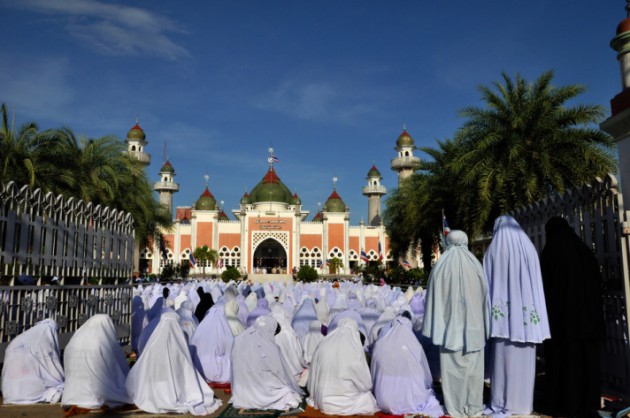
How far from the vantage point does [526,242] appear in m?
4.61

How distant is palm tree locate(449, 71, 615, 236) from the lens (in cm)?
1173

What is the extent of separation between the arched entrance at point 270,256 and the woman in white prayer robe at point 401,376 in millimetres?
41208

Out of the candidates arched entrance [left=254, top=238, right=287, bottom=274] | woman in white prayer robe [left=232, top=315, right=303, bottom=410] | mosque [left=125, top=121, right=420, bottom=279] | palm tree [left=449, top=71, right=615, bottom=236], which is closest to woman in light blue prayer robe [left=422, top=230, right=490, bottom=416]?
woman in white prayer robe [left=232, top=315, right=303, bottom=410]

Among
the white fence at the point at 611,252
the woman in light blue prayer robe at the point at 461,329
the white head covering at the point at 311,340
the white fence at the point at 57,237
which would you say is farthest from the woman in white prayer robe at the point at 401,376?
the white fence at the point at 57,237

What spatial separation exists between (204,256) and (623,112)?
124 feet

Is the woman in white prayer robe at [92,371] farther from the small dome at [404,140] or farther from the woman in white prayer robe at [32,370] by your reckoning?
the small dome at [404,140]

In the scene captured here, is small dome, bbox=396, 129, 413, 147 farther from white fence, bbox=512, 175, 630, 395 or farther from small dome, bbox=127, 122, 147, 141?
white fence, bbox=512, 175, 630, 395

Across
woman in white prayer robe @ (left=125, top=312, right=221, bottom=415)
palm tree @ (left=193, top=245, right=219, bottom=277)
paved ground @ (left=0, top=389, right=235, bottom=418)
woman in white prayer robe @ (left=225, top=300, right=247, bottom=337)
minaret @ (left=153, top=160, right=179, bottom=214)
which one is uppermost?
minaret @ (left=153, top=160, right=179, bottom=214)

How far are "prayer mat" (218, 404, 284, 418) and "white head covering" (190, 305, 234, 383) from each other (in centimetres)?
120

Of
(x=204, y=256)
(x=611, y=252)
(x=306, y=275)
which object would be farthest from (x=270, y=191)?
(x=611, y=252)

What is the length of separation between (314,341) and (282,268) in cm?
3917

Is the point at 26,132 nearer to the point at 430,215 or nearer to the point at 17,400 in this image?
the point at 17,400

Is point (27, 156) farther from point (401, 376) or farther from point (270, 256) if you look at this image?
point (270, 256)

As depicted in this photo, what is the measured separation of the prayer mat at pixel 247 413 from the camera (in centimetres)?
477
